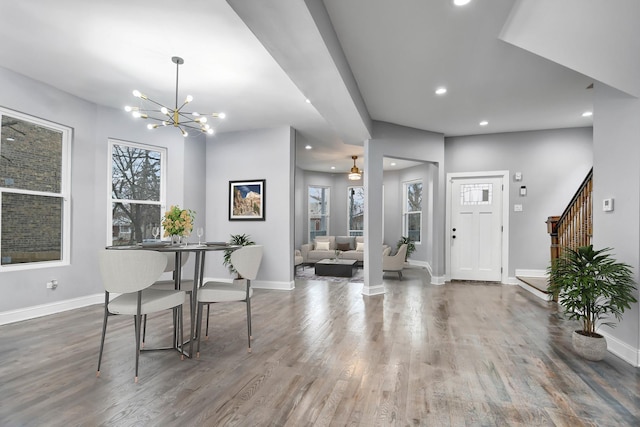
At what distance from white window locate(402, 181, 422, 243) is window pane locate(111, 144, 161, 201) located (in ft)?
20.7

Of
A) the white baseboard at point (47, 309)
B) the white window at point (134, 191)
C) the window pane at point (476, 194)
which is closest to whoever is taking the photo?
the white baseboard at point (47, 309)

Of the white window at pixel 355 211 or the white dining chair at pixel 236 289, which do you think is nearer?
the white dining chair at pixel 236 289

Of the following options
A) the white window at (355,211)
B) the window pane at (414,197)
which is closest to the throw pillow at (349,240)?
the white window at (355,211)

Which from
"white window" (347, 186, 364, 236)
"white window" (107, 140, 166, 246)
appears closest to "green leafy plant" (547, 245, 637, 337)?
"white window" (107, 140, 166, 246)

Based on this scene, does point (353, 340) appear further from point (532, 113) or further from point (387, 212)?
point (387, 212)

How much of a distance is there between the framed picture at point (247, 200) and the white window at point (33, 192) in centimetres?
243

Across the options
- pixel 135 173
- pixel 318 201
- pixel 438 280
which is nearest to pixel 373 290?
pixel 438 280

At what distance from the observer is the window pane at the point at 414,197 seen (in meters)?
8.80

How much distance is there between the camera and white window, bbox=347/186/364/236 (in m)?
10.3

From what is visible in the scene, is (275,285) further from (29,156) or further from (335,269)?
(29,156)

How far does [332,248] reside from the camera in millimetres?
9375

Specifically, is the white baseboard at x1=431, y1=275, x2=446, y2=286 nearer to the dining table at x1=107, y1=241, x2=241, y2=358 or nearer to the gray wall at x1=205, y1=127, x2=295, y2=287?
the gray wall at x1=205, y1=127, x2=295, y2=287

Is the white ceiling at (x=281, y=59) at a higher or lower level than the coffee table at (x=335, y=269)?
higher

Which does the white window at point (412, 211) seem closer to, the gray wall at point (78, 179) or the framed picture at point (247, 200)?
the framed picture at point (247, 200)
